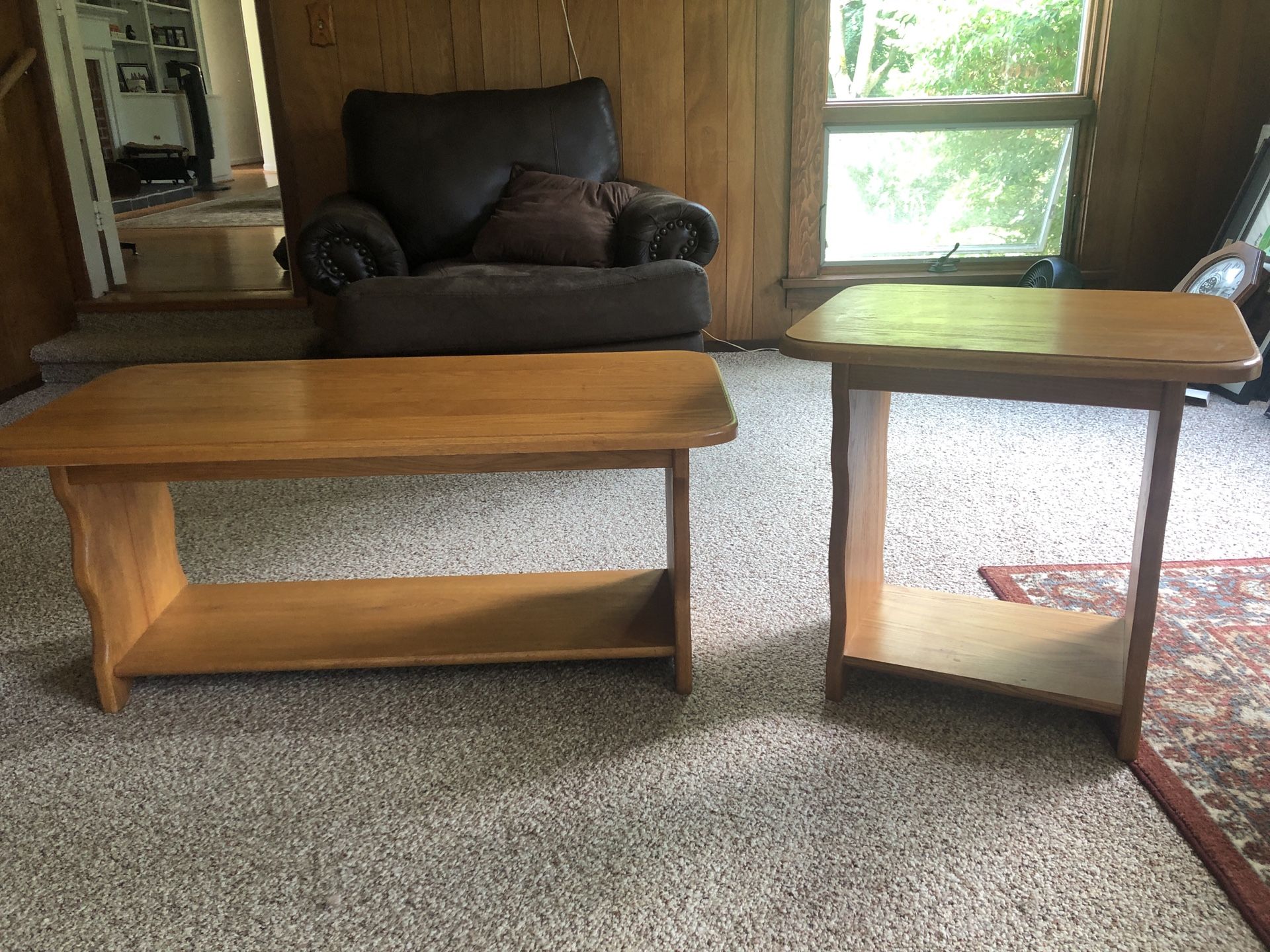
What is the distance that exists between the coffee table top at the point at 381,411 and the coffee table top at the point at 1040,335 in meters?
0.23

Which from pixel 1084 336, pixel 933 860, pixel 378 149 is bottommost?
pixel 933 860

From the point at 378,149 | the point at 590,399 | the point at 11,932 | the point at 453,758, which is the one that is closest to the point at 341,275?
the point at 378,149

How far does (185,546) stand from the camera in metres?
2.34

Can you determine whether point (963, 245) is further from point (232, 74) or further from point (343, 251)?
point (232, 74)

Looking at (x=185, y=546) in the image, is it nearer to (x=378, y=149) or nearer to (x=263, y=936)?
(x=263, y=936)

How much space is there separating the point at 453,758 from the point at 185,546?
3.78ft

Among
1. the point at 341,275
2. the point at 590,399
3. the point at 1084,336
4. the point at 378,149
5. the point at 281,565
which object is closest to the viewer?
the point at 1084,336

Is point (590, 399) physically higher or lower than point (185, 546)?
higher

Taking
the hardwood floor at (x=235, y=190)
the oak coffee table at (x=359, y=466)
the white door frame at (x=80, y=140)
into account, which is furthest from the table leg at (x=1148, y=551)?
the hardwood floor at (x=235, y=190)

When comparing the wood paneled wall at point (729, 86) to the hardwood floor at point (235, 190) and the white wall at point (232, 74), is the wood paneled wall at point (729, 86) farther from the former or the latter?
the white wall at point (232, 74)

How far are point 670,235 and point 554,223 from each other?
38cm

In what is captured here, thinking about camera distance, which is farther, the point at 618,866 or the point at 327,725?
the point at 327,725

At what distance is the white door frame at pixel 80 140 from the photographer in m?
3.59

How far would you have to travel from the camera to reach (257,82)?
1075 centimetres
